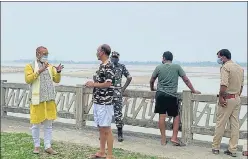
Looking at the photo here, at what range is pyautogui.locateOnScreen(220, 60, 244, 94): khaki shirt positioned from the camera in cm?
636

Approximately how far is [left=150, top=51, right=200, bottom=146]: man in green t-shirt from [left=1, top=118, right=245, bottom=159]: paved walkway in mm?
295

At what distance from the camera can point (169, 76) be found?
278 inches

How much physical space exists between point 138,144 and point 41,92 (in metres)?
2.15

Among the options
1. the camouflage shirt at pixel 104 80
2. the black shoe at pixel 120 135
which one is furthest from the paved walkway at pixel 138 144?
the camouflage shirt at pixel 104 80

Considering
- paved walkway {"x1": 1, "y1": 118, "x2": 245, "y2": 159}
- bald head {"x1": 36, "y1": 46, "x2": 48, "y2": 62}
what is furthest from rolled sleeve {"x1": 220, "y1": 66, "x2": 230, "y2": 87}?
bald head {"x1": 36, "y1": 46, "x2": 48, "y2": 62}

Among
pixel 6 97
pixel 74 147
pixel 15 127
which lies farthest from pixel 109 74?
pixel 6 97

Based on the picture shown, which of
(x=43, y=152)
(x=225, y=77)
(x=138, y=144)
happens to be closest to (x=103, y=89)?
(x=43, y=152)

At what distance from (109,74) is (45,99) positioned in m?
1.14

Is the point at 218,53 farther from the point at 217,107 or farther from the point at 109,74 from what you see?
the point at 109,74

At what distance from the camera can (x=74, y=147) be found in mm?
6645

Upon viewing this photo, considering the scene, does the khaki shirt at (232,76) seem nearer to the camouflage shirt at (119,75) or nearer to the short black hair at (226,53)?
the short black hair at (226,53)

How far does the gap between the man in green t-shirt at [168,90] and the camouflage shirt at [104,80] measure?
167 centimetres

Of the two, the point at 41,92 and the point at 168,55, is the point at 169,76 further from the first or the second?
the point at 41,92

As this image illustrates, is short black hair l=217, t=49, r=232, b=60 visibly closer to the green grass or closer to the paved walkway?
the paved walkway
